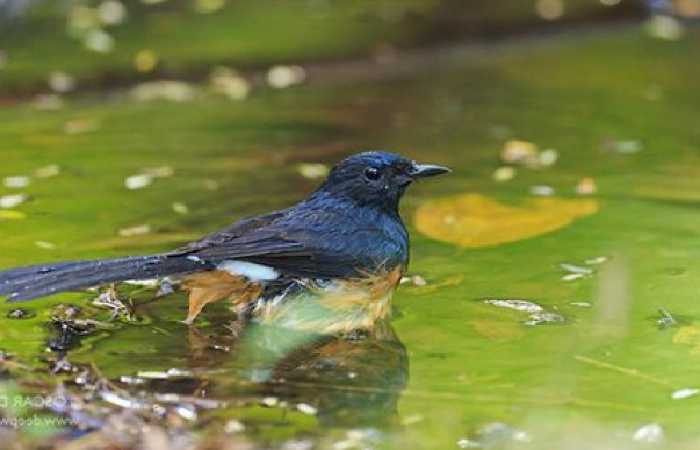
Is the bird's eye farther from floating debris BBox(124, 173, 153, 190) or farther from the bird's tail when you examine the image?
floating debris BBox(124, 173, 153, 190)

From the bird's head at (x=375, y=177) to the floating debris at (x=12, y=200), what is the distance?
1708mm

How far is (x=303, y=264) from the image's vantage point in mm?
4695

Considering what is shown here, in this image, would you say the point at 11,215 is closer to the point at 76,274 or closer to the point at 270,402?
the point at 76,274

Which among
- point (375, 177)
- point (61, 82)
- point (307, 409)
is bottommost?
point (307, 409)

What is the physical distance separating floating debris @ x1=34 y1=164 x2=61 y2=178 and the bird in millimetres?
2050

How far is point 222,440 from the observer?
3826mm

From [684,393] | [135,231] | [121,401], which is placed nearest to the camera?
[121,401]

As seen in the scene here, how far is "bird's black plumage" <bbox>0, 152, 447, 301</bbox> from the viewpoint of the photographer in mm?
4309

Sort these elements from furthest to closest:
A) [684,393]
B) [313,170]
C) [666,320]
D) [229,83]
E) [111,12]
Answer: [111,12] < [229,83] < [313,170] < [666,320] < [684,393]

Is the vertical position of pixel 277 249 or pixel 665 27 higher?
pixel 277 249

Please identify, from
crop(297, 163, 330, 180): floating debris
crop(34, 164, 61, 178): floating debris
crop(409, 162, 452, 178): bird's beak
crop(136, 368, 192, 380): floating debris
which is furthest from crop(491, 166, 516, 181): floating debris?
crop(136, 368, 192, 380): floating debris

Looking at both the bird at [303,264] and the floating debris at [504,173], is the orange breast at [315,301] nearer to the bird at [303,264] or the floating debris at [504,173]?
the bird at [303,264]

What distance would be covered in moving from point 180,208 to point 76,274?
1.95 m

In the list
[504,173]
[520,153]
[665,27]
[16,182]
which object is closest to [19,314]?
[16,182]
